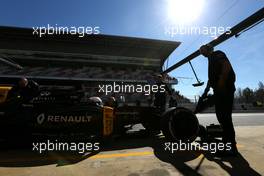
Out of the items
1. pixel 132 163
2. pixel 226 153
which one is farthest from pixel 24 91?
pixel 226 153

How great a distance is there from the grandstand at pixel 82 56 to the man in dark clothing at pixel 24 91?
22706 mm

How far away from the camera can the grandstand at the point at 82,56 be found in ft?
97.6

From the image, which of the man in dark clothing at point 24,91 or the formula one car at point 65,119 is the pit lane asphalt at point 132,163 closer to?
the formula one car at point 65,119

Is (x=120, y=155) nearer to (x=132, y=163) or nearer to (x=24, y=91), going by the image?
(x=132, y=163)

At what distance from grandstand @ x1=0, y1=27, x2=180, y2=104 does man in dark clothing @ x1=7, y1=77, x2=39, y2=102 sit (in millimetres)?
22706

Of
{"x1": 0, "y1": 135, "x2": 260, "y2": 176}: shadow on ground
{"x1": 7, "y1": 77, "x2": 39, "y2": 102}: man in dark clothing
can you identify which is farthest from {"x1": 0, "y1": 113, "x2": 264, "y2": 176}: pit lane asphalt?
{"x1": 7, "y1": 77, "x2": 39, "y2": 102}: man in dark clothing

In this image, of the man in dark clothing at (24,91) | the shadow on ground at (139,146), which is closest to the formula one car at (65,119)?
the man in dark clothing at (24,91)

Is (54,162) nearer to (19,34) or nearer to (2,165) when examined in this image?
(2,165)

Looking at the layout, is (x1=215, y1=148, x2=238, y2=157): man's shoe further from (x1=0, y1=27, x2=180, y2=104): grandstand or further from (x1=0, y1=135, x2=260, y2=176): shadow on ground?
(x1=0, y1=27, x2=180, y2=104): grandstand

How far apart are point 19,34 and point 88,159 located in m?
28.7

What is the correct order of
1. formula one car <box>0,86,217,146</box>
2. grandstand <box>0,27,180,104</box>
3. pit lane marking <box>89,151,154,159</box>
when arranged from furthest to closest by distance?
grandstand <box>0,27,180,104</box> < formula one car <box>0,86,217,146</box> < pit lane marking <box>89,151,154,159</box>

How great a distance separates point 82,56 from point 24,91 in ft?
89.9

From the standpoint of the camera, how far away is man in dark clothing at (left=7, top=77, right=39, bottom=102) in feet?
15.5

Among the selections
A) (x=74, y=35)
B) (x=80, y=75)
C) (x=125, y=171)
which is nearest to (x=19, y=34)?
(x=74, y=35)
